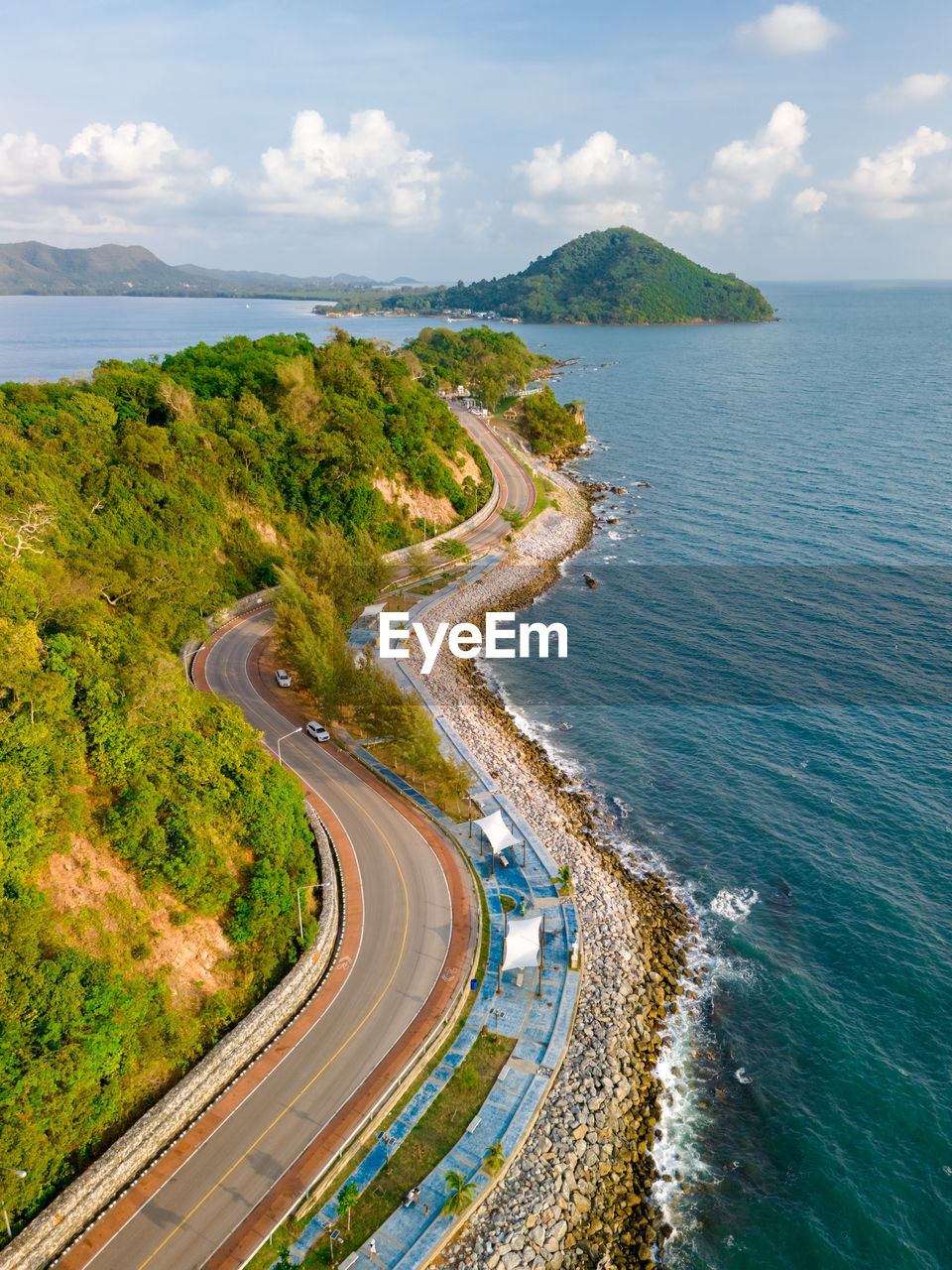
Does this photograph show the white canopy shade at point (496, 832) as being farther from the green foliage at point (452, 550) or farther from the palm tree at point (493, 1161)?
the green foliage at point (452, 550)

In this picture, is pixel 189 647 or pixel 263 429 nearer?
pixel 189 647

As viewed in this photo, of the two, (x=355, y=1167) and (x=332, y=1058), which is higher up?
(x=332, y=1058)

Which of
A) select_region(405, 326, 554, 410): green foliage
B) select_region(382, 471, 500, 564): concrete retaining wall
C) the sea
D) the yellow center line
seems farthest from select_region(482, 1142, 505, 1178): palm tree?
select_region(405, 326, 554, 410): green foliage

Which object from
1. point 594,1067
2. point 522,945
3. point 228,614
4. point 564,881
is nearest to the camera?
point 594,1067

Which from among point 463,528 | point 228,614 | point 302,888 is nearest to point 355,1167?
point 302,888

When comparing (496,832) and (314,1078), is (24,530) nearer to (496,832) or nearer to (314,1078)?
(496,832)

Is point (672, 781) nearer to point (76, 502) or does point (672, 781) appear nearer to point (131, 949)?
point (131, 949)

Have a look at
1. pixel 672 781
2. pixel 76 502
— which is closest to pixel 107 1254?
pixel 672 781
